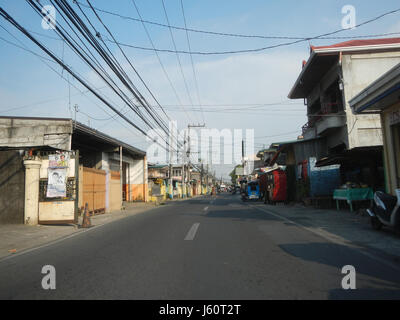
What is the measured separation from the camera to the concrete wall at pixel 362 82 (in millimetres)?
18141

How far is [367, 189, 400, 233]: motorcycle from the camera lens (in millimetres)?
7805

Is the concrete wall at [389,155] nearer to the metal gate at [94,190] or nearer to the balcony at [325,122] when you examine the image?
the balcony at [325,122]

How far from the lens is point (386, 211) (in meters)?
8.33

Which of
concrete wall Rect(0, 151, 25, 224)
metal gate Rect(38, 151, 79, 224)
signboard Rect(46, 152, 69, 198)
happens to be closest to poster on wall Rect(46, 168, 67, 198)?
signboard Rect(46, 152, 69, 198)

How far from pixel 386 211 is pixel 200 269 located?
19.4ft

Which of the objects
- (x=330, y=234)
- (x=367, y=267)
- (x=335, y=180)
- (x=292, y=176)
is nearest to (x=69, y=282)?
(x=367, y=267)

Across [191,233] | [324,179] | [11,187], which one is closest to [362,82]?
[324,179]

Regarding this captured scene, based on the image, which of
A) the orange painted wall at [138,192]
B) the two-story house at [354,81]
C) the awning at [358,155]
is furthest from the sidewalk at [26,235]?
the orange painted wall at [138,192]

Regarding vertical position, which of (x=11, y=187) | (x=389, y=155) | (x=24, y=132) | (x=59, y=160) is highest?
(x=24, y=132)

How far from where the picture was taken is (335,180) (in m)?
19.6

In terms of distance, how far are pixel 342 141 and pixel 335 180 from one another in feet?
8.15

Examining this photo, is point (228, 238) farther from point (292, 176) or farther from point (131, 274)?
point (292, 176)

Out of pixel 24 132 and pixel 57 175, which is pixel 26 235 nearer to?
pixel 57 175

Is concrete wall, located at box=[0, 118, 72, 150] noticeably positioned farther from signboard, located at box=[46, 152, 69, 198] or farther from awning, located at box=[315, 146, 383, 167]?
awning, located at box=[315, 146, 383, 167]
